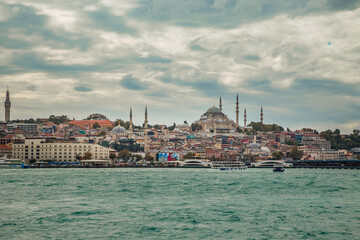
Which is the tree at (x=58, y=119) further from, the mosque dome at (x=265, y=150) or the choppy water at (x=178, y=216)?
the choppy water at (x=178, y=216)

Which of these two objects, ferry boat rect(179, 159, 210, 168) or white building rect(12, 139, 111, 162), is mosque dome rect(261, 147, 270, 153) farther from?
white building rect(12, 139, 111, 162)

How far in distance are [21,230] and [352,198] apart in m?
17.2

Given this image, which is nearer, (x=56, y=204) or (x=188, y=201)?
(x=56, y=204)

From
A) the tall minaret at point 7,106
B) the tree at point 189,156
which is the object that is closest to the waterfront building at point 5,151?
the tree at point 189,156

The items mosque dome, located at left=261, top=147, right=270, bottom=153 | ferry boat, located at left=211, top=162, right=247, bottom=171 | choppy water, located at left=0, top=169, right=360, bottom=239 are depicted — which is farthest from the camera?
mosque dome, located at left=261, top=147, right=270, bottom=153

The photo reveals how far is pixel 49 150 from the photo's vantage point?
9612 cm

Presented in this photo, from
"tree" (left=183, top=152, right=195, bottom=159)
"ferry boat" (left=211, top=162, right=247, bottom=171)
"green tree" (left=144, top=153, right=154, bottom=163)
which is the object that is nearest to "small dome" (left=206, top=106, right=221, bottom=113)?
"tree" (left=183, top=152, right=195, bottom=159)

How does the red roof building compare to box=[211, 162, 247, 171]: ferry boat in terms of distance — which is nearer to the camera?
box=[211, 162, 247, 171]: ferry boat

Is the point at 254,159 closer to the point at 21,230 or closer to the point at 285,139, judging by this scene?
the point at 285,139

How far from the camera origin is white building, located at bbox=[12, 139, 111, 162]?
9569cm

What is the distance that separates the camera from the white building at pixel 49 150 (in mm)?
95688

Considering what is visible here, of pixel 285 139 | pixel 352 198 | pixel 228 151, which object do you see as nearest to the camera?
pixel 352 198

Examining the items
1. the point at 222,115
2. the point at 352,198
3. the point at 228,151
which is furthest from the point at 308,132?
the point at 352,198

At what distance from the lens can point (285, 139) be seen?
6112 inches
